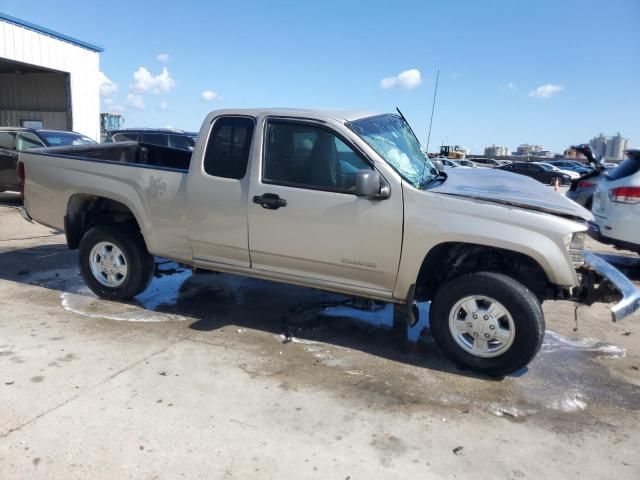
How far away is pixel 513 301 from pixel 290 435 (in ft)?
6.10

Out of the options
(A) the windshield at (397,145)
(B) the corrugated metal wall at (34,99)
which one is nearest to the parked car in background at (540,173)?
(B) the corrugated metal wall at (34,99)

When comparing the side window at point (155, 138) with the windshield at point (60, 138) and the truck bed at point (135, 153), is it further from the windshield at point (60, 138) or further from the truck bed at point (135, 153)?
the truck bed at point (135, 153)

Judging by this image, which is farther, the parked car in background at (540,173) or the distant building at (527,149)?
the distant building at (527,149)

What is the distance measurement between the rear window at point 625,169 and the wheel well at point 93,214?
613 centimetres

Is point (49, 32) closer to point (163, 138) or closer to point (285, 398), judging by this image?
point (163, 138)

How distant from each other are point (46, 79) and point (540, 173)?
95.2 feet

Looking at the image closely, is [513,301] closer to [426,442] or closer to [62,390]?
[426,442]

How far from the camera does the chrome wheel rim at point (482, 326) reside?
3812mm

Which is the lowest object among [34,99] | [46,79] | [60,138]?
[60,138]

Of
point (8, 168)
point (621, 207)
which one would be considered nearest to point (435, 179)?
point (621, 207)

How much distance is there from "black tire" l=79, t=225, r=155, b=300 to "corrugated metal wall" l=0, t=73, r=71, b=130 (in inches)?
948

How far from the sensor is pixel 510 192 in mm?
4047

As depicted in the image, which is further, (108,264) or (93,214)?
(93,214)

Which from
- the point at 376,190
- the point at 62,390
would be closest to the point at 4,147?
the point at 62,390
